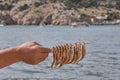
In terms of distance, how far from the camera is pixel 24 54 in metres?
3.38

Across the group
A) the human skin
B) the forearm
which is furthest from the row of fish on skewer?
the forearm

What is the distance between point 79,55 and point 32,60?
38 centimetres

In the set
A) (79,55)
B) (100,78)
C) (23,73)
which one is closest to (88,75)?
(100,78)

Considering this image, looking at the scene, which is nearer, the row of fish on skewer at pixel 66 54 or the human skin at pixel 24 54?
the human skin at pixel 24 54

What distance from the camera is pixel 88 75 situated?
34.9m

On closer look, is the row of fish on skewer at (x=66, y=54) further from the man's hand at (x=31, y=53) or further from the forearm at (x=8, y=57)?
the forearm at (x=8, y=57)

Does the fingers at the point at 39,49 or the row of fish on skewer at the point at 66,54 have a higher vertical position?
the fingers at the point at 39,49

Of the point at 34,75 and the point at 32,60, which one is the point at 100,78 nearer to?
the point at 34,75

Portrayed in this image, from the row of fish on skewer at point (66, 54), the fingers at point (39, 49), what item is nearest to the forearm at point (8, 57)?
the fingers at point (39, 49)

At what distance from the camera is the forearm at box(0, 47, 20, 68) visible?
10.9 ft

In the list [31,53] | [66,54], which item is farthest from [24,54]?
[66,54]

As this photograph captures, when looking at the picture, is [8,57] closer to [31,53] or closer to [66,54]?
[31,53]

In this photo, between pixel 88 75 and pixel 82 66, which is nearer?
pixel 88 75

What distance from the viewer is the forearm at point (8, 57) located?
131 inches
